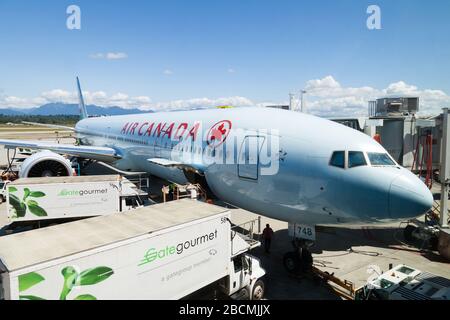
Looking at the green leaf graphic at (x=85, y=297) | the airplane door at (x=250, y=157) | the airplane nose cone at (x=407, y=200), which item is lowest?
the green leaf graphic at (x=85, y=297)

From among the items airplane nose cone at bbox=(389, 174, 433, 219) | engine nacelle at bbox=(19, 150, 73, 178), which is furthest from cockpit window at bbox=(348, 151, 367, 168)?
engine nacelle at bbox=(19, 150, 73, 178)

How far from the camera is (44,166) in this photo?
58.3 ft

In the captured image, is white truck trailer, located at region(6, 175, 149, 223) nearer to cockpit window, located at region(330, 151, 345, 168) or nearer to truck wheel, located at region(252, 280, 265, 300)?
truck wheel, located at region(252, 280, 265, 300)

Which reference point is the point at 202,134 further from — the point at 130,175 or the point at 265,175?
the point at 130,175

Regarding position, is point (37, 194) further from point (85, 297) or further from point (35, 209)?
point (85, 297)

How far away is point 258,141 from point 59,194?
8.40 meters

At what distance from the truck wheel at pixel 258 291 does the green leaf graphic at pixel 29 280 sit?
5492 mm

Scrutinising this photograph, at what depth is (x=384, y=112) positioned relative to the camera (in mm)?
22812

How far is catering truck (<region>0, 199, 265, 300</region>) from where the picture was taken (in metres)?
5.52

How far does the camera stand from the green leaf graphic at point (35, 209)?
42.4 ft

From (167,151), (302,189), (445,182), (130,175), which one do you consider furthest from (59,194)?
(445,182)

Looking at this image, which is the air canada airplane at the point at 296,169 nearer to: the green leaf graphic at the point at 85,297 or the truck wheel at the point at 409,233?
the green leaf graphic at the point at 85,297

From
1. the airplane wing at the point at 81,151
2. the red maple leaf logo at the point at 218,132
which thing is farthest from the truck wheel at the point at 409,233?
the airplane wing at the point at 81,151

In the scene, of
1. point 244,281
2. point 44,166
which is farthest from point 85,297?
point 44,166
